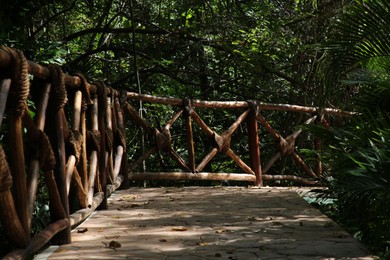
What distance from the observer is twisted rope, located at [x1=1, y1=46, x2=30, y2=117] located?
268 centimetres

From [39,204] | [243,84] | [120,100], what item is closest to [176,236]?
[39,204]

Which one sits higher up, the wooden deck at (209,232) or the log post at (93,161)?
the log post at (93,161)

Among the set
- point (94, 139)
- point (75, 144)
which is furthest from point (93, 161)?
point (75, 144)

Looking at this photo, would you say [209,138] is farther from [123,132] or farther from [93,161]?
[93,161]

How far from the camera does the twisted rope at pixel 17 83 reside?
2680mm

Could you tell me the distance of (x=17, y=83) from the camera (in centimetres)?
270

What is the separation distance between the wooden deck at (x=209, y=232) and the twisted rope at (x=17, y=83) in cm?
85

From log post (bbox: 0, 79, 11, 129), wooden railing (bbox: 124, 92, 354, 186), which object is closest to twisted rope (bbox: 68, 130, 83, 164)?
log post (bbox: 0, 79, 11, 129)

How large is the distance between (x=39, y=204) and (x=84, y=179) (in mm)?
1820

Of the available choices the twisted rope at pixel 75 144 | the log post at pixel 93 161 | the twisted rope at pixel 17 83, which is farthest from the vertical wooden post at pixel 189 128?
the twisted rope at pixel 17 83

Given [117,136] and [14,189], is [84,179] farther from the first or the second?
[117,136]

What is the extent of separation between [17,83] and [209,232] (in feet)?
5.81

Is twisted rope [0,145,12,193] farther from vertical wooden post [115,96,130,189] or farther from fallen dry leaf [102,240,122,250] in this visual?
vertical wooden post [115,96,130,189]

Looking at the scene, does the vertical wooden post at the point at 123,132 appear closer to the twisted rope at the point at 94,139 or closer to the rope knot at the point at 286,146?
the twisted rope at the point at 94,139
